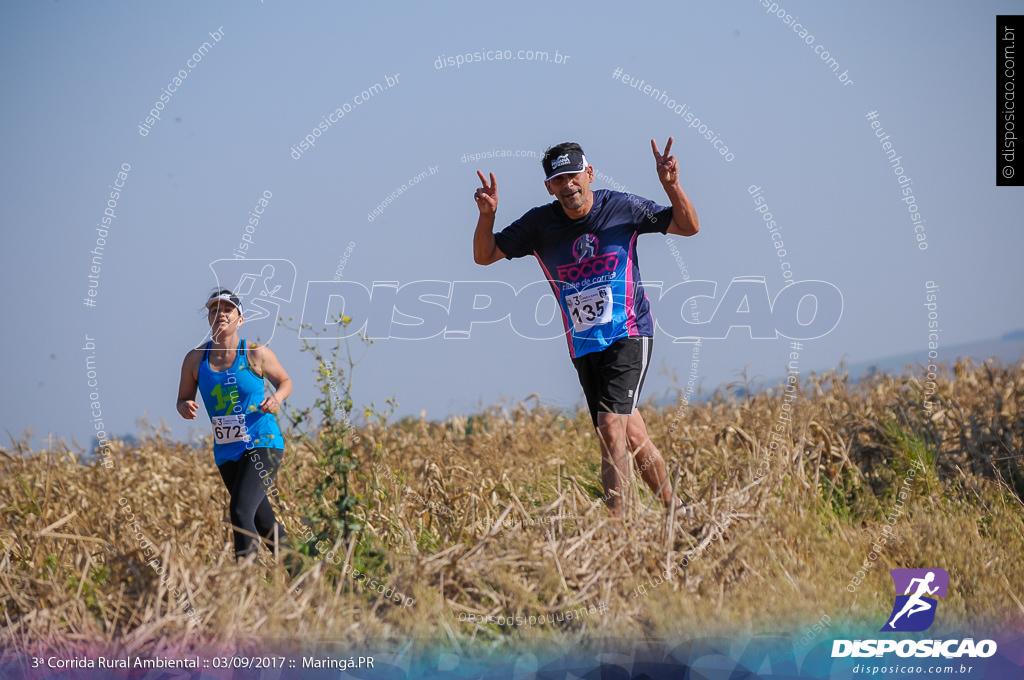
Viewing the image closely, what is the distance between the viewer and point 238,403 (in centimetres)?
574

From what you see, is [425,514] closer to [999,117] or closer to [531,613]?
[531,613]

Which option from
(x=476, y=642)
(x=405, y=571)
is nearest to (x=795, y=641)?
(x=476, y=642)

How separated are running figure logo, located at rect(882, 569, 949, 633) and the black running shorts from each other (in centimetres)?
175

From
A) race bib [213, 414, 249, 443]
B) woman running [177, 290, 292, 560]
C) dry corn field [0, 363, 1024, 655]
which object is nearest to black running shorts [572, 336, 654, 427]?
dry corn field [0, 363, 1024, 655]

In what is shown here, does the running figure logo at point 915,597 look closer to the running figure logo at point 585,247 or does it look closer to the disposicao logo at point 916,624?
the disposicao logo at point 916,624

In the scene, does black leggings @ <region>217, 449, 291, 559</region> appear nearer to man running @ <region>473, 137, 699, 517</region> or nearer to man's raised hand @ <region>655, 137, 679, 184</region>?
man running @ <region>473, 137, 699, 517</region>

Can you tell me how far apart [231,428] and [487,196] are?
217 cm

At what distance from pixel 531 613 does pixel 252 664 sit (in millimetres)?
1295

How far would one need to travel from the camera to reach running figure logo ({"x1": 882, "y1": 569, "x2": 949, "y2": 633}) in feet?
14.8

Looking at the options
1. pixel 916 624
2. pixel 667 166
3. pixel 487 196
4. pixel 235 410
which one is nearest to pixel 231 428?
pixel 235 410

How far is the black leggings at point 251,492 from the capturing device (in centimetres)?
559

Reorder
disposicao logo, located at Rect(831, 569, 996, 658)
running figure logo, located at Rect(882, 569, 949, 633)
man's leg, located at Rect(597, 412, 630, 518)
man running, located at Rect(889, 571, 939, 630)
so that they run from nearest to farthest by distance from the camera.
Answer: disposicao logo, located at Rect(831, 569, 996, 658), running figure logo, located at Rect(882, 569, 949, 633), man running, located at Rect(889, 571, 939, 630), man's leg, located at Rect(597, 412, 630, 518)

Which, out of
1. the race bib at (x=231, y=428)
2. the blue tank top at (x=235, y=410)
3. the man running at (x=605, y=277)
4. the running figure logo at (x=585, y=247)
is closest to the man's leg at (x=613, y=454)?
the man running at (x=605, y=277)

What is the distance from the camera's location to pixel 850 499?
652 cm
